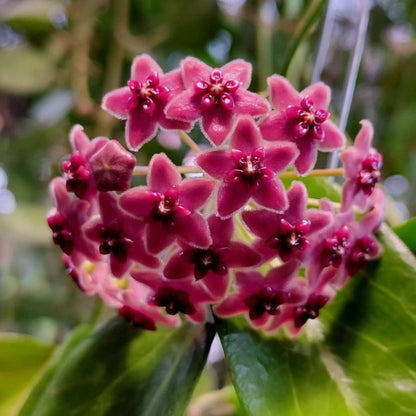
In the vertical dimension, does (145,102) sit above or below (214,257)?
above

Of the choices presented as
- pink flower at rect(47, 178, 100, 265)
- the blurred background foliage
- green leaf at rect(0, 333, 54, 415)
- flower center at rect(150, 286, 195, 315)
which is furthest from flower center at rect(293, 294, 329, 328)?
the blurred background foliage

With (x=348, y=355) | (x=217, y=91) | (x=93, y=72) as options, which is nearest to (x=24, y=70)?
(x=93, y=72)

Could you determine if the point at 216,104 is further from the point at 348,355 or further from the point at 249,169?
the point at 348,355

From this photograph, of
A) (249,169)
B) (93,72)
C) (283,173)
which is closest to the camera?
(249,169)

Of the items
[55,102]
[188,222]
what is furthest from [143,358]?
[55,102]

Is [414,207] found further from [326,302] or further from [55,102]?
[326,302]

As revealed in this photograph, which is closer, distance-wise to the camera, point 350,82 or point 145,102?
point 145,102
